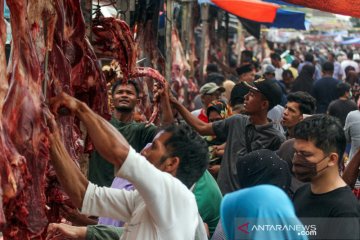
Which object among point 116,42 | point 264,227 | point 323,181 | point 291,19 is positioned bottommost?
point 291,19

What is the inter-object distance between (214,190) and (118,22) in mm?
1212

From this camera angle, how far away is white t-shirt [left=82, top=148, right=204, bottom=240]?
3795mm

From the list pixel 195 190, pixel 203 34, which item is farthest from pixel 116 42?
pixel 203 34

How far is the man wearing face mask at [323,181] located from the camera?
416 centimetres

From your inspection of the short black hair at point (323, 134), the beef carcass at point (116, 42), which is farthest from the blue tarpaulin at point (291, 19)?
the short black hair at point (323, 134)

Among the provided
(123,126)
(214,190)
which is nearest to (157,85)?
(123,126)

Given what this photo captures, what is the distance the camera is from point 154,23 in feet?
32.0

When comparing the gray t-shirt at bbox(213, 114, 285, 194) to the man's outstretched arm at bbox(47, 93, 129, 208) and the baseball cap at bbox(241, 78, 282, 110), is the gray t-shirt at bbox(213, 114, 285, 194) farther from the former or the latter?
the man's outstretched arm at bbox(47, 93, 129, 208)

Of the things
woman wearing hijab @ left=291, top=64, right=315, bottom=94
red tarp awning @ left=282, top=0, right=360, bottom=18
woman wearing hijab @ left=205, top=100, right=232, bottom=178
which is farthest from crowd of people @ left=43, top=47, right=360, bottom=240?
woman wearing hijab @ left=291, top=64, right=315, bottom=94

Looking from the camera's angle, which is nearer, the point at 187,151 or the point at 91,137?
the point at 91,137

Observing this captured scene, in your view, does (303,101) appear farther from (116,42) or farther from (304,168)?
(304,168)

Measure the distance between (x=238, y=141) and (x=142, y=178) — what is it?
335 centimetres

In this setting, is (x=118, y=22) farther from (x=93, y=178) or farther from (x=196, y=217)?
(x=196, y=217)

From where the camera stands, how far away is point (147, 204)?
387 cm
